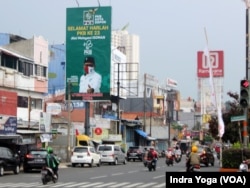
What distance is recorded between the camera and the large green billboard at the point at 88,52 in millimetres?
50781

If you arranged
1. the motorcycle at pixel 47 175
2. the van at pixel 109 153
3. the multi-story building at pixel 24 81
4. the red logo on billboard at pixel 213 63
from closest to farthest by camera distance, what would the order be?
the motorcycle at pixel 47 175 → the red logo on billboard at pixel 213 63 → the multi-story building at pixel 24 81 → the van at pixel 109 153

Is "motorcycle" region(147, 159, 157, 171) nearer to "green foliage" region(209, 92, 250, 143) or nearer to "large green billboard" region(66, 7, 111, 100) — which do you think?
"green foliage" region(209, 92, 250, 143)

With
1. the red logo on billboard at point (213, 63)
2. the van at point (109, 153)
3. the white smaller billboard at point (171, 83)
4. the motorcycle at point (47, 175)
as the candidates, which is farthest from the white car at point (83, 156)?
the white smaller billboard at point (171, 83)

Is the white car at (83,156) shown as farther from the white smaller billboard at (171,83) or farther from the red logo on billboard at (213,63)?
the white smaller billboard at (171,83)

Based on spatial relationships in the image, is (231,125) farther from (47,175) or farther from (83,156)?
(47,175)

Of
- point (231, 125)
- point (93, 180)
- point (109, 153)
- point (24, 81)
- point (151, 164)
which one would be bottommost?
point (93, 180)

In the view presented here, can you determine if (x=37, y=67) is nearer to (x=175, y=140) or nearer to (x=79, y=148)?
(x=79, y=148)

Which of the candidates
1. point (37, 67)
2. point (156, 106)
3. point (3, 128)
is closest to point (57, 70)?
point (37, 67)

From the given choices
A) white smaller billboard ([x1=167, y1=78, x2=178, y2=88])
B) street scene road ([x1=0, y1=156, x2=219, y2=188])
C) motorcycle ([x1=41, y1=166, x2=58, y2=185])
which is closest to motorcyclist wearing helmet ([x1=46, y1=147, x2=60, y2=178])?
motorcycle ([x1=41, y1=166, x2=58, y2=185])

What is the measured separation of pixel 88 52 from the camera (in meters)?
51.7

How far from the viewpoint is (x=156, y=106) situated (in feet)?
393

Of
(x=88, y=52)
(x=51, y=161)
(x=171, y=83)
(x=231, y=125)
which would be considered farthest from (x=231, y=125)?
(x=171, y=83)

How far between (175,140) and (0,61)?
68.6 meters

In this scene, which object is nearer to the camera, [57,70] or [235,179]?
[235,179]
